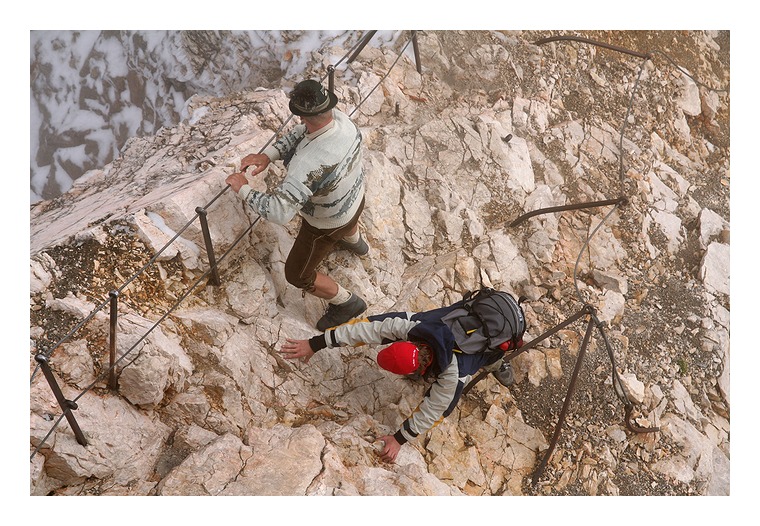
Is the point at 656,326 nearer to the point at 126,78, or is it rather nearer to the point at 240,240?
the point at 240,240

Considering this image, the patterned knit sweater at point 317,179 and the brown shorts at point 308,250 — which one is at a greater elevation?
the patterned knit sweater at point 317,179

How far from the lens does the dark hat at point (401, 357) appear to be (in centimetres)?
393

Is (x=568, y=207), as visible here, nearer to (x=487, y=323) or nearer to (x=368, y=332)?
(x=487, y=323)

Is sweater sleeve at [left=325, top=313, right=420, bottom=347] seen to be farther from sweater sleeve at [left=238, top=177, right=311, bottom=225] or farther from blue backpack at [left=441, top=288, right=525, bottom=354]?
sweater sleeve at [left=238, top=177, right=311, bottom=225]

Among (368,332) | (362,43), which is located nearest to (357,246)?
(368,332)

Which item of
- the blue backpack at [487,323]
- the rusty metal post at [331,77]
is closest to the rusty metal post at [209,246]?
the rusty metal post at [331,77]

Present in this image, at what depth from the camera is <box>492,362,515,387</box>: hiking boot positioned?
4.78 meters

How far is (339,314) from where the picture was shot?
15.8 feet

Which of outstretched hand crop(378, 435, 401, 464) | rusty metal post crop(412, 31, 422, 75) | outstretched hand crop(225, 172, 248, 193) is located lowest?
outstretched hand crop(378, 435, 401, 464)

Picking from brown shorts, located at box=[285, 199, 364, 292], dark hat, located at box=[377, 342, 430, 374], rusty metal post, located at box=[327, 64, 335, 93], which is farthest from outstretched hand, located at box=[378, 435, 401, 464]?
rusty metal post, located at box=[327, 64, 335, 93]

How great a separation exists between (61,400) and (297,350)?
153 cm

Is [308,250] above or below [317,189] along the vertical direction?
below

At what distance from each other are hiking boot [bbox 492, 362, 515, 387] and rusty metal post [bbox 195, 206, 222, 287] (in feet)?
7.43

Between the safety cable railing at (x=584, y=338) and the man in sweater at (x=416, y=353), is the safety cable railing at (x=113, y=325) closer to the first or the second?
the man in sweater at (x=416, y=353)
